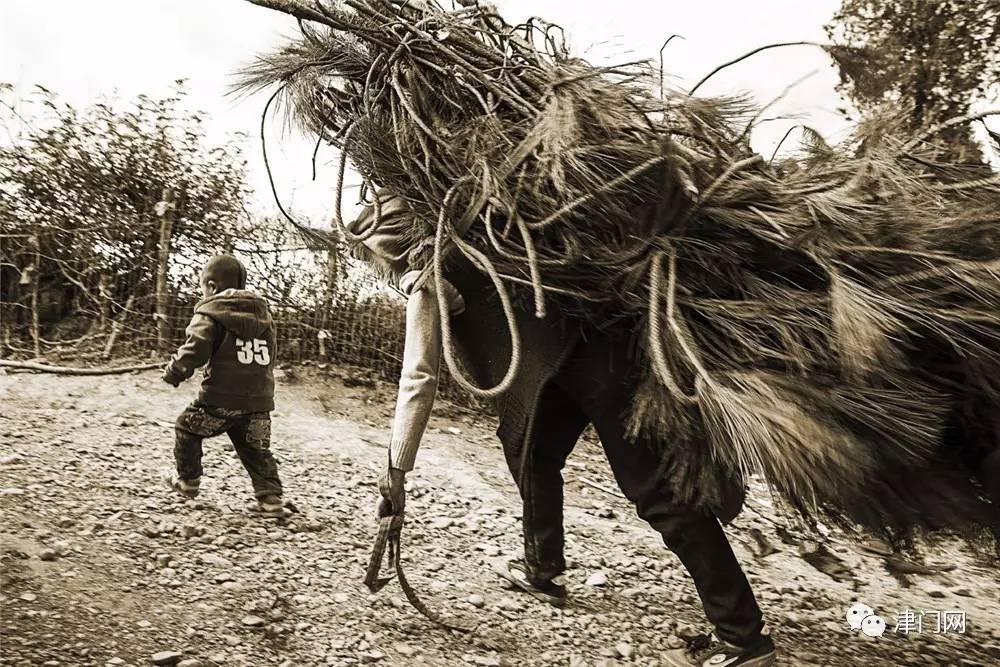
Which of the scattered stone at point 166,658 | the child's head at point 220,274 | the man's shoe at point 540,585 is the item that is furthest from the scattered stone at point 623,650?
the child's head at point 220,274

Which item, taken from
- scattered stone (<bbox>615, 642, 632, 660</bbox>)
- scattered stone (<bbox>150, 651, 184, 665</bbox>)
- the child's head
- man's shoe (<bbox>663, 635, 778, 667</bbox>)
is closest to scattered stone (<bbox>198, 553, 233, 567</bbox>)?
scattered stone (<bbox>150, 651, 184, 665</bbox>)

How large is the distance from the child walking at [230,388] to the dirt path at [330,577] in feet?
0.52

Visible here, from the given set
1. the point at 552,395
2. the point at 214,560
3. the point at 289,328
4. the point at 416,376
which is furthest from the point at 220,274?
the point at 289,328

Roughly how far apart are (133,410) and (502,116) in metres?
3.46

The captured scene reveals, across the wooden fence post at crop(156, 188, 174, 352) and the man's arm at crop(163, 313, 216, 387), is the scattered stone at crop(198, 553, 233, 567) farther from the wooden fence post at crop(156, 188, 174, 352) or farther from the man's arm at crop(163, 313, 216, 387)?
the wooden fence post at crop(156, 188, 174, 352)

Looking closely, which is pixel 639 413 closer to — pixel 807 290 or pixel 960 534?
pixel 807 290

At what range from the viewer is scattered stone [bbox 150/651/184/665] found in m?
1.86

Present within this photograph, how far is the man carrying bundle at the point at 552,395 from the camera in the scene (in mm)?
1916

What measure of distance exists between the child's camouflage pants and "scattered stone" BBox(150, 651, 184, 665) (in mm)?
1220

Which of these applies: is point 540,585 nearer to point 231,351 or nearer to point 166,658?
point 166,658

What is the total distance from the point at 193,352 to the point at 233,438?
422 millimetres

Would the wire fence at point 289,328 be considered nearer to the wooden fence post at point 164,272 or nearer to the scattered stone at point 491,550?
the wooden fence post at point 164,272

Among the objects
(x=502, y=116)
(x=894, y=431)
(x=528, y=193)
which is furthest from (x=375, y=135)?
(x=894, y=431)

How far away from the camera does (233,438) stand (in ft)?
10.4
